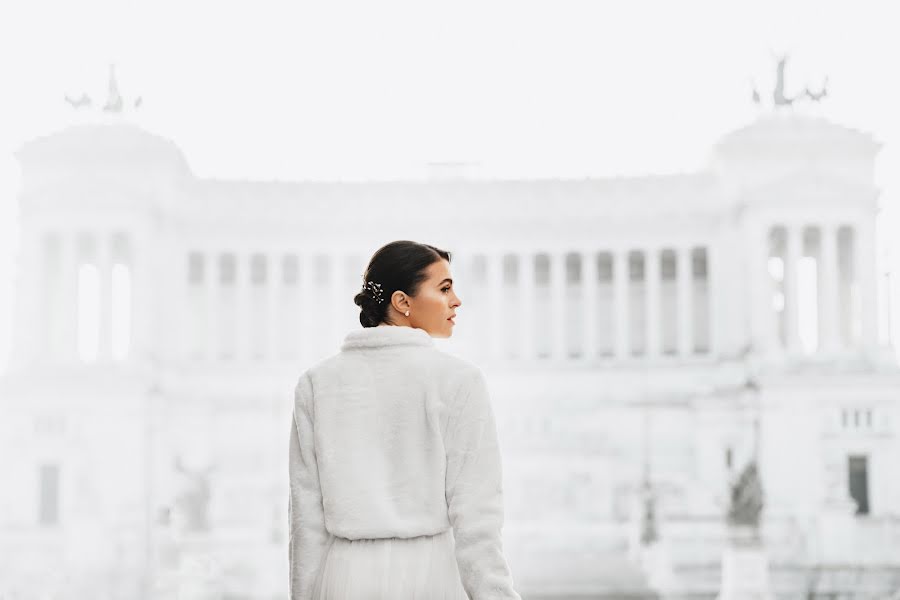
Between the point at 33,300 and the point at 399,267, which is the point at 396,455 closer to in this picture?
the point at 399,267

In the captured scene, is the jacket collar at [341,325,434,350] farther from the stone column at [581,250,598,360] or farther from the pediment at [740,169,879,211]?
the stone column at [581,250,598,360]

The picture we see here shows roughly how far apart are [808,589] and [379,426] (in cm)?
2490

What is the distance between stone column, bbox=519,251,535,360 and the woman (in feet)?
155

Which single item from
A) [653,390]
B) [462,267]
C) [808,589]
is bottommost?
[808,589]

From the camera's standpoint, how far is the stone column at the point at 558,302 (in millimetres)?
51656

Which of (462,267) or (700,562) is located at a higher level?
(462,267)

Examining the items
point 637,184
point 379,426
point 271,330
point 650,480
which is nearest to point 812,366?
point 650,480

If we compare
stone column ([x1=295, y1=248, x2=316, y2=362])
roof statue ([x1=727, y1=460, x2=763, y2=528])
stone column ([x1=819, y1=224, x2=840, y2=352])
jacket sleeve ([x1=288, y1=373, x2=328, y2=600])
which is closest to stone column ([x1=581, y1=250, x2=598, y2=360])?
stone column ([x1=819, y1=224, x2=840, y2=352])

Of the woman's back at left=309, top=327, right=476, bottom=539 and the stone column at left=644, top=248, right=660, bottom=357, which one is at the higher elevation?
the stone column at left=644, top=248, right=660, bottom=357

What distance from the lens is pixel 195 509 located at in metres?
29.9

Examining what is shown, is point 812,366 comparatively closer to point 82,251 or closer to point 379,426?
point 82,251

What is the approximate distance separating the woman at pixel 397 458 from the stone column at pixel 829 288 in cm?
4583

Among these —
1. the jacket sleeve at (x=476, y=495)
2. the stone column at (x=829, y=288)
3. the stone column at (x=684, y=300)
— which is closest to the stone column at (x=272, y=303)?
the stone column at (x=684, y=300)

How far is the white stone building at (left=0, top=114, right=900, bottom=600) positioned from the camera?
38.6 meters
